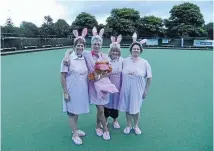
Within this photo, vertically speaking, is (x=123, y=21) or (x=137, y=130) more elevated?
(x=123, y=21)

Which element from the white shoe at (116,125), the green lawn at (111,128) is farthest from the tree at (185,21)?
the white shoe at (116,125)

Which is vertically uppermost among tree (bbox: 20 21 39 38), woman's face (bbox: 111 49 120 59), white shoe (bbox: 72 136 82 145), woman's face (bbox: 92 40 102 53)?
tree (bbox: 20 21 39 38)

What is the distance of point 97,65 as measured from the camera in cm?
283

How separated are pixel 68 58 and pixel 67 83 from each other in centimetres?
31

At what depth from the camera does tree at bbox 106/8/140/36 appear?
3844 centimetres

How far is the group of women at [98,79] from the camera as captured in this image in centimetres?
283

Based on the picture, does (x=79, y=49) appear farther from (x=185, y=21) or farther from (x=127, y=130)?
(x=185, y=21)

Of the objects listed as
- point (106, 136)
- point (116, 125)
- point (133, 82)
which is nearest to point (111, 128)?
point (116, 125)

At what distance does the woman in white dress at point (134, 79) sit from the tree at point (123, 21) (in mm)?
35367

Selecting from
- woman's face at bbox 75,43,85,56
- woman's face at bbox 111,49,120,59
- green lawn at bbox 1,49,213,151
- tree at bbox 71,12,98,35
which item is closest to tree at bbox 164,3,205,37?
tree at bbox 71,12,98,35

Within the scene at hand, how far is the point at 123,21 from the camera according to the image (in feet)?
126

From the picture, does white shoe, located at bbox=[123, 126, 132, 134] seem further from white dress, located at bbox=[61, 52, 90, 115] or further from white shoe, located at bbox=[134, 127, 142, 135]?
white dress, located at bbox=[61, 52, 90, 115]

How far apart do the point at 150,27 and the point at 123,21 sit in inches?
174

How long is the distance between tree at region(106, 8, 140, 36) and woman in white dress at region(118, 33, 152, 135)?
116ft
